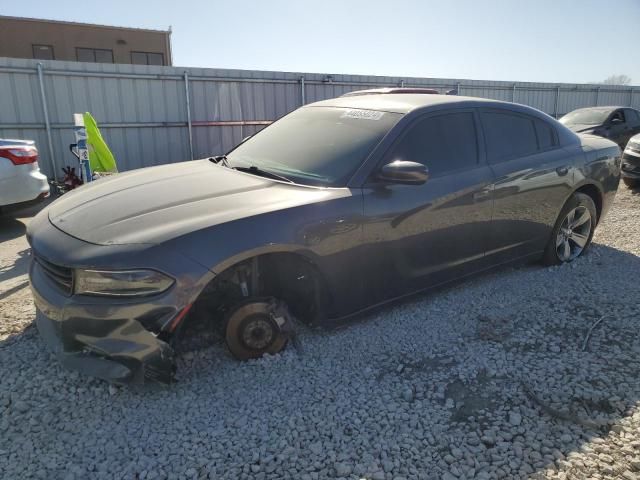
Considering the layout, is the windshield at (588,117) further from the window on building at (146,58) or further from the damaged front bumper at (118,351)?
the window on building at (146,58)

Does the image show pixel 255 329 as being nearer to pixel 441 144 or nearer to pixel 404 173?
pixel 404 173

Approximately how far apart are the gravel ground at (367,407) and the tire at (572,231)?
41.3 inches

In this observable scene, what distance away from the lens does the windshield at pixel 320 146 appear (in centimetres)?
330

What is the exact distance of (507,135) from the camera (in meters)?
4.18

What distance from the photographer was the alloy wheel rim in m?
4.78

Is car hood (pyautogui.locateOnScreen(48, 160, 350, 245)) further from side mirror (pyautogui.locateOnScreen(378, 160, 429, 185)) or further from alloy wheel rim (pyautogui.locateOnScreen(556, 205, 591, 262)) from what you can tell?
alloy wheel rim (pyautogui.locateOnScreen(556, 205, 591, 262))

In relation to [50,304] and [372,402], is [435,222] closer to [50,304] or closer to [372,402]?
[372,402]

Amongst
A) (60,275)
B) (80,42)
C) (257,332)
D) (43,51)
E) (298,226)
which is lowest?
(257,332)

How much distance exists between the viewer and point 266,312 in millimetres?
2945

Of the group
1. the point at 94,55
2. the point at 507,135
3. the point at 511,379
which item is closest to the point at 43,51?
the point at 94,55

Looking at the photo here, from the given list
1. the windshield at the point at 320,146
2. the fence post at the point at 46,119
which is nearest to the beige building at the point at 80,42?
the fence post at the point at 46,119

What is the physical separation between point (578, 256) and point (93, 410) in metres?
4.62

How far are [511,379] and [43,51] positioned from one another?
2584cm

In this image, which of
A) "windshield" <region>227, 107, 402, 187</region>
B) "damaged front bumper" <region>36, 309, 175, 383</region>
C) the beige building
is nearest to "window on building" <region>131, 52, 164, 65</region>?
the beige building
